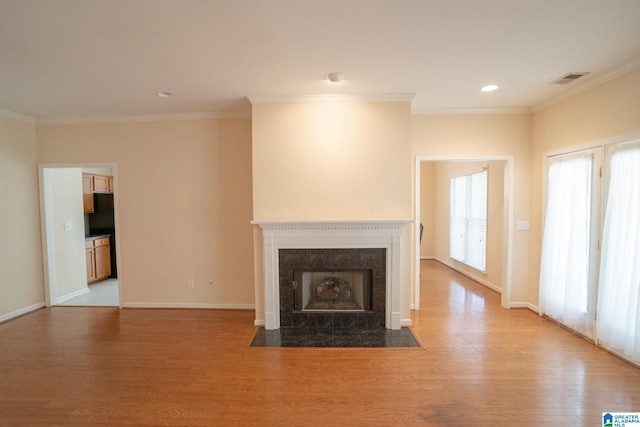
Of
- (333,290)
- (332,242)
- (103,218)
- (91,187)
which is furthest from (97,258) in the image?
(332,242)

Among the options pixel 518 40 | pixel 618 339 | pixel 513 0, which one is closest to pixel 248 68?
pixel 513 0

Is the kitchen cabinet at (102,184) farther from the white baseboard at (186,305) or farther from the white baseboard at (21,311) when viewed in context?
the white baseboard at (186,305)

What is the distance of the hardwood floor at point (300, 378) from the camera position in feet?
6.79

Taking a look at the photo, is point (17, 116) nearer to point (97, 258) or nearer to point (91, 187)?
point (91, 187)

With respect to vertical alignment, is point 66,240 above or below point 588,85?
below

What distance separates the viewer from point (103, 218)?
6.11 m

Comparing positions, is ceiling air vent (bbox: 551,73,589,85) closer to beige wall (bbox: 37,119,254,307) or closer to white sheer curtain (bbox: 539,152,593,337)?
white sheer curtain (bbox: 539,152,593,337)

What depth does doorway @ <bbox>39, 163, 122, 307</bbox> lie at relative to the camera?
4262mm

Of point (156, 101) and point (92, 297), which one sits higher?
point (156, 101)

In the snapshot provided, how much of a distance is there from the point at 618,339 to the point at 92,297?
6804 millimetres

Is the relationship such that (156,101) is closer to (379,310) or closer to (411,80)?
(411,80)

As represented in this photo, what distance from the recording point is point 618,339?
2.76 metres

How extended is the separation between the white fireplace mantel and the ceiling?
1.49 meters

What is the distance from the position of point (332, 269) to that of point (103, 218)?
5352 millimetres
